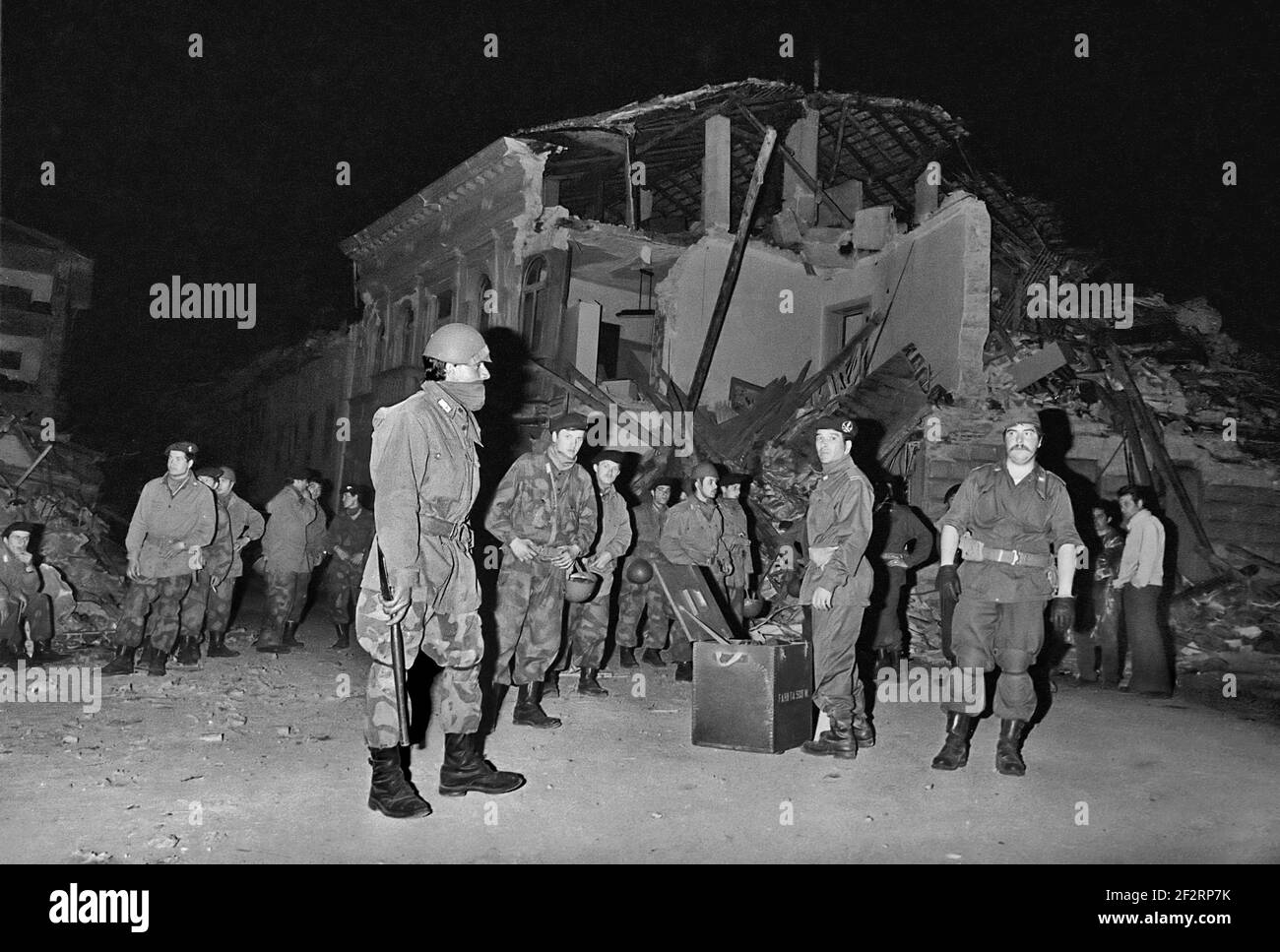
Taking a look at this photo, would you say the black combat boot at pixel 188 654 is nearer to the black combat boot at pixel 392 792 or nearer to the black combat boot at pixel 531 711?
the black combat boot at pixel 531 711

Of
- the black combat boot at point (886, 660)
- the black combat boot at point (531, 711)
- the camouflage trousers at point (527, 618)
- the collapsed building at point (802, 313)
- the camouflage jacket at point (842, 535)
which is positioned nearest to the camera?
the camouflage jacket at point (842, 535)

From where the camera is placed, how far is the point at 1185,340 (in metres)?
15.6

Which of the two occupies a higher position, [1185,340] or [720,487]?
[1185,340]

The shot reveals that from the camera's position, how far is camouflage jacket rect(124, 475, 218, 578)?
7562mm

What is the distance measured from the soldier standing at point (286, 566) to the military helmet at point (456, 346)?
5852 mm

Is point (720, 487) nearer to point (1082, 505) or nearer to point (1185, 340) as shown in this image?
point (1082, 505)

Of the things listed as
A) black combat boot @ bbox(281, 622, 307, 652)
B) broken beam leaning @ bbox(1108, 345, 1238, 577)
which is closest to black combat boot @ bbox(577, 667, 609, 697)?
black combat boot @ bbox(281, 622, 307, 652)

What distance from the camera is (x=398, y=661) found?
3.89 m

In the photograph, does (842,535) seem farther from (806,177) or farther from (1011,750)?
(806,177)

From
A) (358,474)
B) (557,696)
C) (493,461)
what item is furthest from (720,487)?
(358,474)

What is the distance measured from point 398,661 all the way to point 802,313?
48.2 ft

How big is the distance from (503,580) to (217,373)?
83.0 ft

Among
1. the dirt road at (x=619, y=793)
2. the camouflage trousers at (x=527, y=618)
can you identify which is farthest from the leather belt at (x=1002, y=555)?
the camouflage trousers at (x=527, y=618)

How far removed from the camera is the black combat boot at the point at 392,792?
13.0ft
